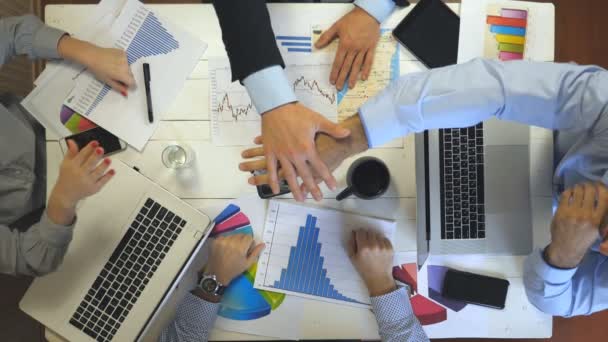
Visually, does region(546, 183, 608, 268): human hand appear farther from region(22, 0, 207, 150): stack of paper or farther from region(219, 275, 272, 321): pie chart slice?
region(22, 0, 207, 150): stack of paper

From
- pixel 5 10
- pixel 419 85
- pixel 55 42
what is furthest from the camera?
pixel 5 10

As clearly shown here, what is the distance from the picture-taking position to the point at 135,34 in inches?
38.1

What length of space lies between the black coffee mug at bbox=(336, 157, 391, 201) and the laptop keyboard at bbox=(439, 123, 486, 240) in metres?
0.17

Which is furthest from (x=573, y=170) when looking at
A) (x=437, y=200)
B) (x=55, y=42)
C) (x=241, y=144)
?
(x=55, y=42)

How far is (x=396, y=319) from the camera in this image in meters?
0.94

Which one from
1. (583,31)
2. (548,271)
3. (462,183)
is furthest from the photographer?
(583,31)

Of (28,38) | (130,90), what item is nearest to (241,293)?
(130,90)

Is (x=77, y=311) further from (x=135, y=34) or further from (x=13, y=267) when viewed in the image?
(x=135, y=34)

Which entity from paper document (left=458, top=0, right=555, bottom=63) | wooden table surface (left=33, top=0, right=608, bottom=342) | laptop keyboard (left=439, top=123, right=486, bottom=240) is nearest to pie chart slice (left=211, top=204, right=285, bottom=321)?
laptop keyboard (left=439, top=123, right=486, bottom=240)

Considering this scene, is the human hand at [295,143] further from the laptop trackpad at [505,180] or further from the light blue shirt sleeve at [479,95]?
the laptop trackpad at [505,180]

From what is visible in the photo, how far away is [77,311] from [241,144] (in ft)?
1.61

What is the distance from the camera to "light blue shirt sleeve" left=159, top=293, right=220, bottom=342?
0.93 m

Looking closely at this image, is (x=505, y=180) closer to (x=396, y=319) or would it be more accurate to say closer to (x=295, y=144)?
(x=396, y=319)

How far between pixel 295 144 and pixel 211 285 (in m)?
0.39
